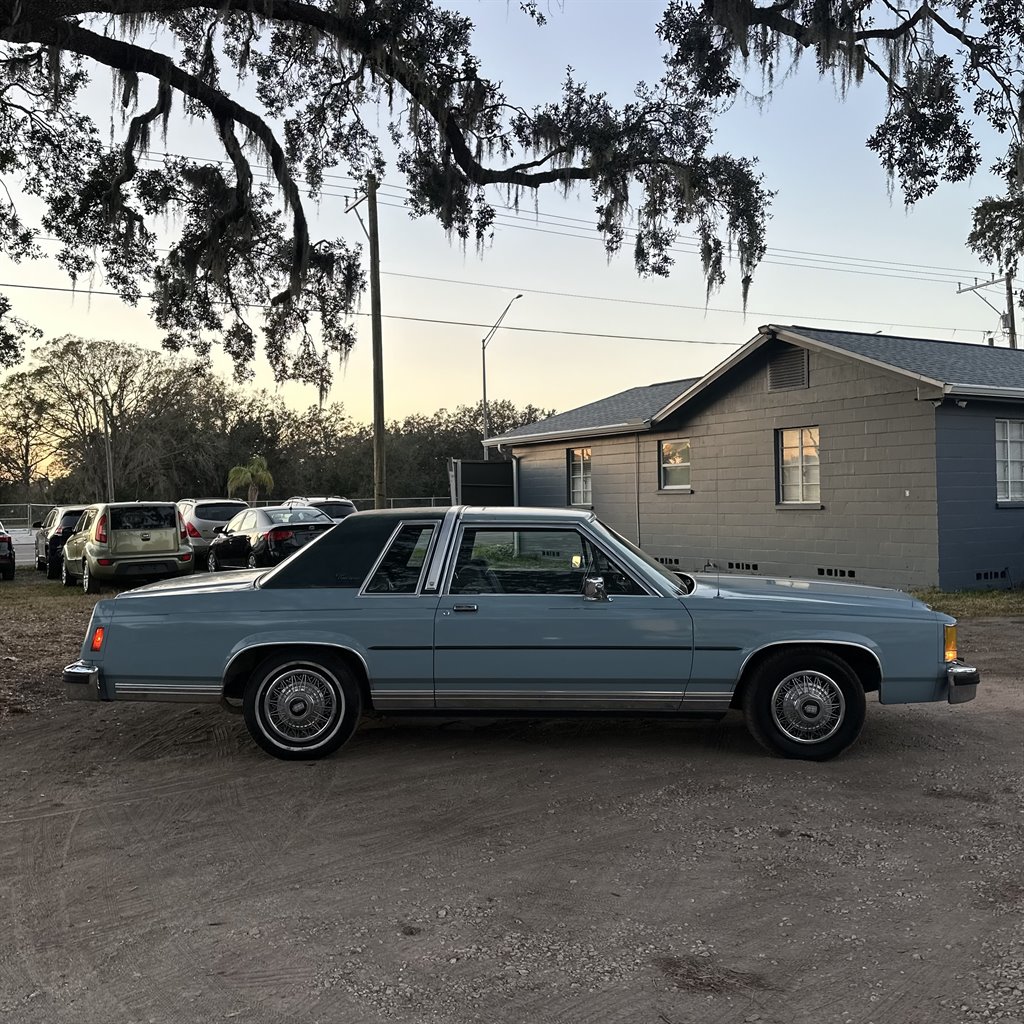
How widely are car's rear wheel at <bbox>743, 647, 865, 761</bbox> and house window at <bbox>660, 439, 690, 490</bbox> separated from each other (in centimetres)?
1521

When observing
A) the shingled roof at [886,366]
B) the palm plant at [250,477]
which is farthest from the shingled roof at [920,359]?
the palm plant at [250,477]

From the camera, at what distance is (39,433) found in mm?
56594

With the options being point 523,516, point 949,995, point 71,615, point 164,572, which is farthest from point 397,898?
point 164,572

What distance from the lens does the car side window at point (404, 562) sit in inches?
252

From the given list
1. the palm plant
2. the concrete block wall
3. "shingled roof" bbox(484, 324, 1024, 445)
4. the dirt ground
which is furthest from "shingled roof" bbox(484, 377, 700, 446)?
the palm plant

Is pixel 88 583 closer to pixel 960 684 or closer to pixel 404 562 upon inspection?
pixel 404 562

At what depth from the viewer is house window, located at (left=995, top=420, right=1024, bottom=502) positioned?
1653 cm

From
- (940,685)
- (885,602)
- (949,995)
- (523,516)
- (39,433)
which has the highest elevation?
(39,433)

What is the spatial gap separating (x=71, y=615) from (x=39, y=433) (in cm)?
4635

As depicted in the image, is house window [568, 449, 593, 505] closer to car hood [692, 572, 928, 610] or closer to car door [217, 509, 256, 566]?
car door [217, 509, 256, 566]

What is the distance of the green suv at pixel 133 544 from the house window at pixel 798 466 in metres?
11.3

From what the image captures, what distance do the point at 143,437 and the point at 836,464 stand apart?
157 feet

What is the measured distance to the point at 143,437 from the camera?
188ft

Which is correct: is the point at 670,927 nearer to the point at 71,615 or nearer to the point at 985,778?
the point at 985,778
